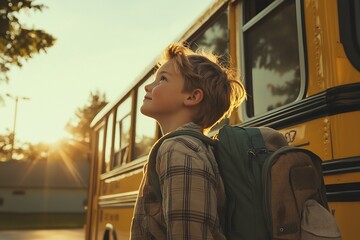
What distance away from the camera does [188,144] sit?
1.28 meters

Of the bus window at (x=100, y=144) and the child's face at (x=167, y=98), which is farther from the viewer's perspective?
the bus window at (x=100, y=144)

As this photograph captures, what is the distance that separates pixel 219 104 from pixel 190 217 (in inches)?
18.8

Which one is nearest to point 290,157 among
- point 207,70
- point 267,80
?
point 207,70

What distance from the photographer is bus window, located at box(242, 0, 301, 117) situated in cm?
233

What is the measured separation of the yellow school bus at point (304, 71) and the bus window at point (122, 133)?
1.65 m

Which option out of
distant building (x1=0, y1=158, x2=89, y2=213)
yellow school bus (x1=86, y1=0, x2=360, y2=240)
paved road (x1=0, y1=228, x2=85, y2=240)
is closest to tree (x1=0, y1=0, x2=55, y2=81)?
yellow school bus (x1=86, y1=0, x2=360, y2=240)

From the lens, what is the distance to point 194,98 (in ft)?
5.00

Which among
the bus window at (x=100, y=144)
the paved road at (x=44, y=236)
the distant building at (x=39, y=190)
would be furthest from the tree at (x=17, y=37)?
the distant building at (x=39, y=190)

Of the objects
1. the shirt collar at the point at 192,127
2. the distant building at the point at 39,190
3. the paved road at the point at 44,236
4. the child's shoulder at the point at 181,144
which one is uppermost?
the distant building at the point at 39,190

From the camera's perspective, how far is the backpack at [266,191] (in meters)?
1.26

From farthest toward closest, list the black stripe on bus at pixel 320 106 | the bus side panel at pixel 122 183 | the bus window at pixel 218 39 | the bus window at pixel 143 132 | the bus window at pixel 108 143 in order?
the bus window at pixel 108 143
the bus side panel at pixel 122 183
the bus window at pixel 143 132
the bus window at pixel 218 39
the black stripe on bus at pixel 320 106

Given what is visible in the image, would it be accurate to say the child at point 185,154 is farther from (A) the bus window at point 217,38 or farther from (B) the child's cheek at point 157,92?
(A) the bus window at point 217,38

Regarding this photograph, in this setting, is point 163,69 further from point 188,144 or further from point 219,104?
point 188,144

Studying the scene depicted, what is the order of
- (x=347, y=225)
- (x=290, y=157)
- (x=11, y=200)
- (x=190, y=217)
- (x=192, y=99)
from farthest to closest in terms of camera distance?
(x=11, y=200), (x=347, y=225), (x=192, y=99), (x=290, y=157), (x=190, y=217)
